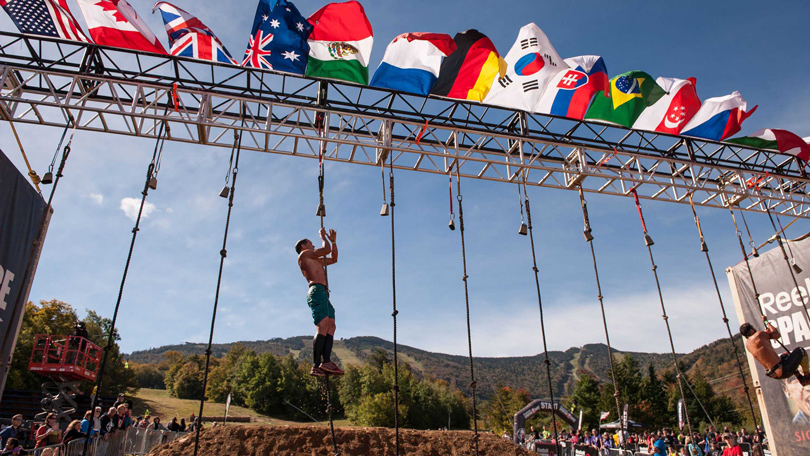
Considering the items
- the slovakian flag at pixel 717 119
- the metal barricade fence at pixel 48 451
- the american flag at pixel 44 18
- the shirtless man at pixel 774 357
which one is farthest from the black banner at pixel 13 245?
the slovakian flag at pixel 717 119

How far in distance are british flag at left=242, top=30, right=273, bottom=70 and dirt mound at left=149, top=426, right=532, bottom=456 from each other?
666 centimetres

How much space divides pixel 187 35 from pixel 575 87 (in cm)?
742

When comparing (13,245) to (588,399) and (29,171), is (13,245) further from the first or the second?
(588,399)

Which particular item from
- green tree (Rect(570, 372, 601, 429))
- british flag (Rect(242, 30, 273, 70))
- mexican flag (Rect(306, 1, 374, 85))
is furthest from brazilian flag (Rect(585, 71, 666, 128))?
green tree (Rect(570, 372, 601, 429))

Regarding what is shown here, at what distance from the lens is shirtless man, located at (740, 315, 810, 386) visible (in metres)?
6.93

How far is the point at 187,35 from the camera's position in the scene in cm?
Answer: 848

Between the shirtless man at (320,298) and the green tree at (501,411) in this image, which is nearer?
the shirtless man at (320,298)

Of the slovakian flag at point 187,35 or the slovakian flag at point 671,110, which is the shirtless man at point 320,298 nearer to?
the slovakian flag at point 187,35

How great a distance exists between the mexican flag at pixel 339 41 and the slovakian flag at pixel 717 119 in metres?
7.36

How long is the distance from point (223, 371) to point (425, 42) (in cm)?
4321

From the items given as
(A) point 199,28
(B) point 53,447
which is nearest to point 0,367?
(B) point 53,447

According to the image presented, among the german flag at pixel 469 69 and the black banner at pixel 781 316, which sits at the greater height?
the german flag at pixel 469 69

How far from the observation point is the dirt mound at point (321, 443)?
8750 mm

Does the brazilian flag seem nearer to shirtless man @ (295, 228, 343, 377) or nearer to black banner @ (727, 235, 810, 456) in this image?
black banner @ (727, 235, 810, 456)
